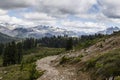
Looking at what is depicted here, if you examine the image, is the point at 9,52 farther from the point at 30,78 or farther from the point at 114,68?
the point at 114,68

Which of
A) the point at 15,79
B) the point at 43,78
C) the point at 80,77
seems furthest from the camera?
the point at 15,79

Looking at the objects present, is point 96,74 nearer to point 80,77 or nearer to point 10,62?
point 80,77

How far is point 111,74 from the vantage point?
2961cm

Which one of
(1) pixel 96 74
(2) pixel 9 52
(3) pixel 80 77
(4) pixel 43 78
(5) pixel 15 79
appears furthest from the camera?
(2) pixel 9 52

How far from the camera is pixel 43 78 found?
3803cm

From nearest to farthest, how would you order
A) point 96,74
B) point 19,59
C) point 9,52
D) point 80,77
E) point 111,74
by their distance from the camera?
point 111,74 → point 96,74 → point 80,77 → point 9,52 → point 19,59

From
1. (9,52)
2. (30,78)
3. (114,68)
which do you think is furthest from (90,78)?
(9,52)

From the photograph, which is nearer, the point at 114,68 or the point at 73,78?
the point at 114,68

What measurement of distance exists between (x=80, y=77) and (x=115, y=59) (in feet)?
18.3

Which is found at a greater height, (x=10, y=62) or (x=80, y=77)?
(x=80, y=77)

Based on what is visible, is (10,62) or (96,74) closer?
(96,74)

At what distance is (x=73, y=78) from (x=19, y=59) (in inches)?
4365

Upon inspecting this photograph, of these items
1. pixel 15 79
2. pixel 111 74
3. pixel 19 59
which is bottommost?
pixel 19 59

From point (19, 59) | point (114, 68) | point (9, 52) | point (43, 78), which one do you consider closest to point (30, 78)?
point (43, 78)
